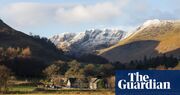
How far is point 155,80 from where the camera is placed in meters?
24.4

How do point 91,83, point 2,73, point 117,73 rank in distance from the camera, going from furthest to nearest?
point 91,83 < point 2,73 < point 117,73

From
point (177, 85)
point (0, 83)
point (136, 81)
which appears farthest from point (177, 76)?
point (0, 83)

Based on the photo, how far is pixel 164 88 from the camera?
80.2ft

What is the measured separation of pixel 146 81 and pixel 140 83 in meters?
0.30

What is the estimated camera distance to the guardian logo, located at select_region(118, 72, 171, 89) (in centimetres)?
2420

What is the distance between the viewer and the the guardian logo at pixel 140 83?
24203 millimetres

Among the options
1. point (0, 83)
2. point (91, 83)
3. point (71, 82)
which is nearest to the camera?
point (0, 83)

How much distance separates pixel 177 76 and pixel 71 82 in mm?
175665

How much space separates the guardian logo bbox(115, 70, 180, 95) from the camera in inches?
953

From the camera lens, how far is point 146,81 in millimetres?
24312

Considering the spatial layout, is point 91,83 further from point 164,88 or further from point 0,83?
point 164,88

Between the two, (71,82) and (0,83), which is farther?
(71,82)

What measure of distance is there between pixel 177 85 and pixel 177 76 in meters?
0.43

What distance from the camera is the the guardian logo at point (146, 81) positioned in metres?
24.2
